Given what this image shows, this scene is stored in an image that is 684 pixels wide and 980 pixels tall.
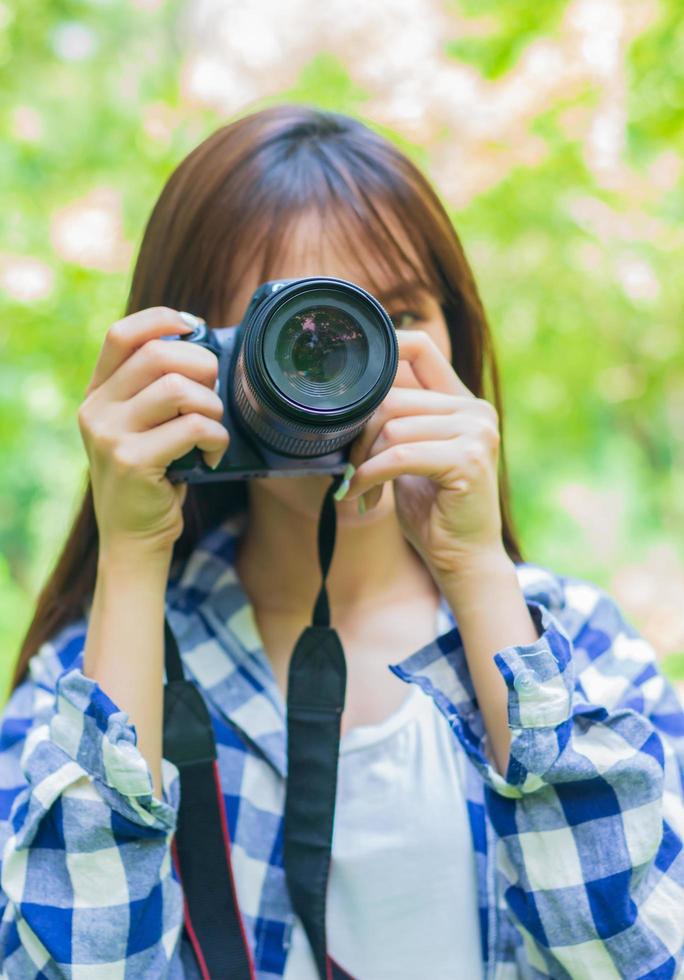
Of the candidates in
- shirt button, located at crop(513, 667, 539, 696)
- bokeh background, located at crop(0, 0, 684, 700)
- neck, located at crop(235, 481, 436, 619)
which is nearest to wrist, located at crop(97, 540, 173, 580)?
neck, located at crop(235, 481, 436, 619)

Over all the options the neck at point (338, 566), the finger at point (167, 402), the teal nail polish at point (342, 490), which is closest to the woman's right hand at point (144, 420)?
the finger at point (167, 402)

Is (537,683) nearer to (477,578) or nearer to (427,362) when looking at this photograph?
(477,578)

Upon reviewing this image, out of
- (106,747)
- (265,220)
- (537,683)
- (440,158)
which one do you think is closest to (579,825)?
(537,683)

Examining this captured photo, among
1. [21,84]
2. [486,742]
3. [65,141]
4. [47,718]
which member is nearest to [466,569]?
[486,742]

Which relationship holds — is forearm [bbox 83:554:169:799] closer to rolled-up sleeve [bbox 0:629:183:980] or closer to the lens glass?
rolled-up sleeve [bbox 0:629:183:980]

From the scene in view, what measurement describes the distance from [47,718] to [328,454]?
0.35m

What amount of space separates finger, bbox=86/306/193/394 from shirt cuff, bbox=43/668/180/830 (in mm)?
269

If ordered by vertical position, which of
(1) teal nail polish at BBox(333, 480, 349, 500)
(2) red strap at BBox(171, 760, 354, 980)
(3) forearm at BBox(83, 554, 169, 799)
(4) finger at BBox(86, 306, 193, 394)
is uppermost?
(4) finger at BBox(86, 306, 193, 394)

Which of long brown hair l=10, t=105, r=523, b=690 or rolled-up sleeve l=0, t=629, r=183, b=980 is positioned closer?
rolled-up sleeve l=0, t=629, r=183, b=980

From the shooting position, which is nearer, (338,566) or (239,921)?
(239,921)

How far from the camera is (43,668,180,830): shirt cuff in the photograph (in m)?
0.73

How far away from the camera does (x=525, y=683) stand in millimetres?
741

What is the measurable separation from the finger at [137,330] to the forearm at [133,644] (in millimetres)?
175

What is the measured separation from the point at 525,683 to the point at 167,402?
14.4 inches
